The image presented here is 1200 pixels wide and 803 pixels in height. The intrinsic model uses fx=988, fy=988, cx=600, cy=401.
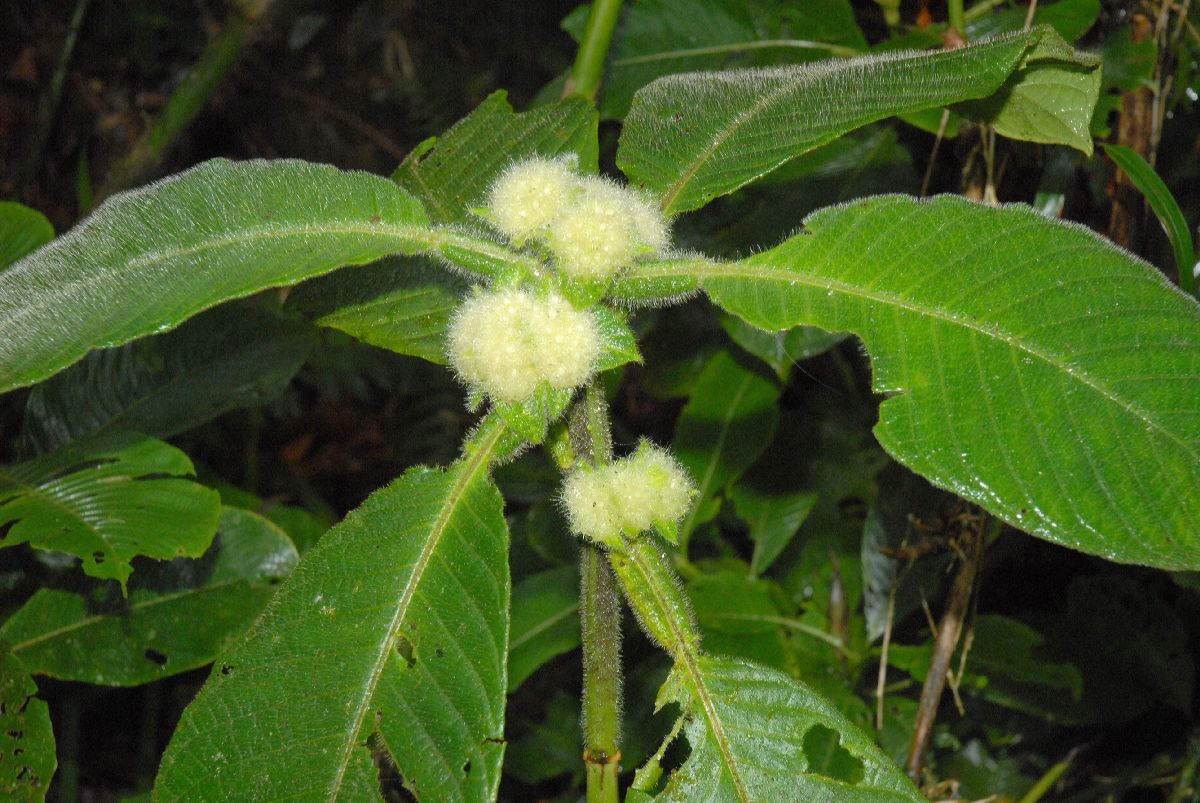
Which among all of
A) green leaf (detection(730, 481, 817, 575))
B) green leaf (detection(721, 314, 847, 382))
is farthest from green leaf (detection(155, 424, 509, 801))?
green leaf (detection(730, 481, 817, 575))

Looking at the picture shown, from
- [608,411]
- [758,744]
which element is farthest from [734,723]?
[608,411]

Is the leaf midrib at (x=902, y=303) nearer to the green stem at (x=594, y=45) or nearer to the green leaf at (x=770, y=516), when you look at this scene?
the green stem at (x=594, y=45)

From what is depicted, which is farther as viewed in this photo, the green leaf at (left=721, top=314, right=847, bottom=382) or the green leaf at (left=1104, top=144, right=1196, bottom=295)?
the green leaf at (left=721, top=314, right=847, bottom=382)

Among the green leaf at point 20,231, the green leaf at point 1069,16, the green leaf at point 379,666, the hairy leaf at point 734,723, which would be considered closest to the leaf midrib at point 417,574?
the green leaf at point 379,666

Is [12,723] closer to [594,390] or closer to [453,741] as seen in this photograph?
[453,741]

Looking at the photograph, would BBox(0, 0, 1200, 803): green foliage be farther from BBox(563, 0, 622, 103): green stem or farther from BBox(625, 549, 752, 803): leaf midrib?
BBox(563, 0, 622, 103): green stem

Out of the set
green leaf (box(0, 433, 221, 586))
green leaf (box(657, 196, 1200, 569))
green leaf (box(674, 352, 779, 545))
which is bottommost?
green leaf (box(674, 352, 779, 545))
